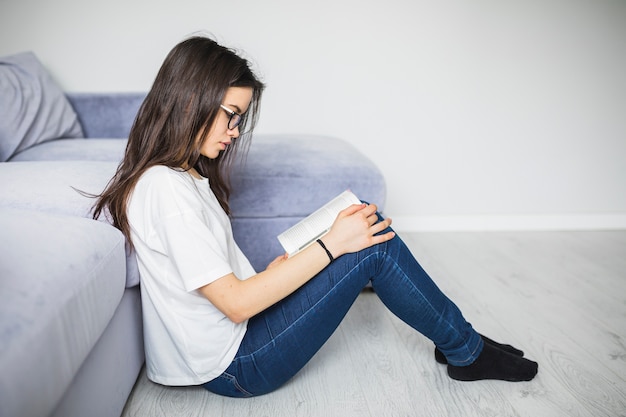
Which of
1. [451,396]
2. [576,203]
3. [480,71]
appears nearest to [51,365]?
[451,396]

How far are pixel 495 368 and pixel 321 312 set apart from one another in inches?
20.9

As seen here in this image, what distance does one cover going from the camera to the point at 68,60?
2580mm

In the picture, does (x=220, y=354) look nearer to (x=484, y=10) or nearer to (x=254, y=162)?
(x=254, y=162)

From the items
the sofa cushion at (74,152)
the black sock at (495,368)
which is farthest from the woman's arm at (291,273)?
the sofa cushion at (74,152)

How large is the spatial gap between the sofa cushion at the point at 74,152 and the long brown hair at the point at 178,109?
2.73 feet

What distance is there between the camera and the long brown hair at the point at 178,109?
1.06 metres


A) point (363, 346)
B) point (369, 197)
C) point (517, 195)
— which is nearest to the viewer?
point (363, 346)

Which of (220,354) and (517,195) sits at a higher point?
(220,354)

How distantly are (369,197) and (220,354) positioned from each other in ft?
2.85

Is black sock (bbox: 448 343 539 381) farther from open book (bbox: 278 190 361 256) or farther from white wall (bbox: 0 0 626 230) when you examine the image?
white wall (bbox: 0 0 626 230)

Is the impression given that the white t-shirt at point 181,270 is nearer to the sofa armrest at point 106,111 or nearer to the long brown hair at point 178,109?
the long brown hair at point 178,109

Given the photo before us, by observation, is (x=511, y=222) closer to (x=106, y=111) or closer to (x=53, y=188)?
(x=106, y=111)

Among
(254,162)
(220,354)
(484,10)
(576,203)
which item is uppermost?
(484,10)

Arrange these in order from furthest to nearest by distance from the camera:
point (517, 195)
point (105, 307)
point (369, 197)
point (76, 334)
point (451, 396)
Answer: point (517, 195), point (369, 197), point (451, 396), point (105, 307), point (76, 334)
